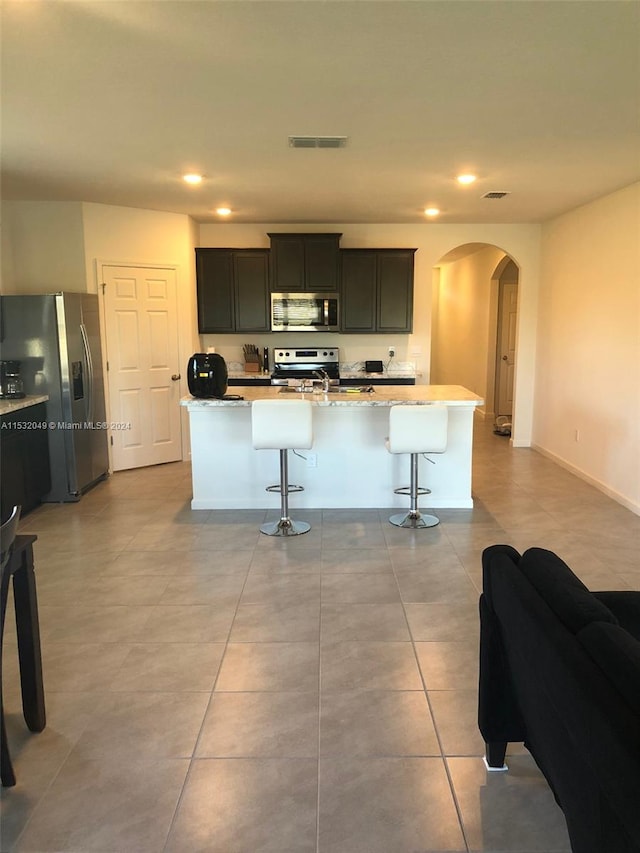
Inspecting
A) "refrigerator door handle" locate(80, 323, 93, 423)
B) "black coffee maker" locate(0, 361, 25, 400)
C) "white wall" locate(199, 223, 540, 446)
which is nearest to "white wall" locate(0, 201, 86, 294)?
"refrigerator door handle" locate(80, 323, 93, 423)

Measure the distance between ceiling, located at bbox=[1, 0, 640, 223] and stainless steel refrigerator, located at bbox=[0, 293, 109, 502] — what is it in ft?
3.32

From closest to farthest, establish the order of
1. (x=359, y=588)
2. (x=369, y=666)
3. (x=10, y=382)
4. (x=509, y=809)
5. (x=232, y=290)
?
(x=509, y=809), (x=369, y=666), (x=359, y=588), (x=10, y=382), (x=232, y=290)

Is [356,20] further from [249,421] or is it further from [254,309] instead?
[254,309]

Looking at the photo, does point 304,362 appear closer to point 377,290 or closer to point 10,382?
point 377,290

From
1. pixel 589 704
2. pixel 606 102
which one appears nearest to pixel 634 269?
pixel 606 102

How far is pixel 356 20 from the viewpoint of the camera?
2.16 metres

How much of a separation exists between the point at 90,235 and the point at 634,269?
194 inches

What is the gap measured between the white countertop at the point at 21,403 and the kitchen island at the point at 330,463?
1302 mm

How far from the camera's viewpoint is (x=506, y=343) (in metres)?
8.79

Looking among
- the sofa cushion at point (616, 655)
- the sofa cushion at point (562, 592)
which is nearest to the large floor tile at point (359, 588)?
the sofa cushion at point (562, 592)

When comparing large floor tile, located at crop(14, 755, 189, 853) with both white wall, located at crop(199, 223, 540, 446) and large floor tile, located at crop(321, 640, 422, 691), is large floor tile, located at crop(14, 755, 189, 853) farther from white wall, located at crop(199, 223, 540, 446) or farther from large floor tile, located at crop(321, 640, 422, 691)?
white wall, located at crop(199, 223, 540, 446)

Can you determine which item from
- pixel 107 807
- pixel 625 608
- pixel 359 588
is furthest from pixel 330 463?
pixel 107 807

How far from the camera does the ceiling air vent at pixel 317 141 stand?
11.8ft

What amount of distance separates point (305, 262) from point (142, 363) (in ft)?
7.00
